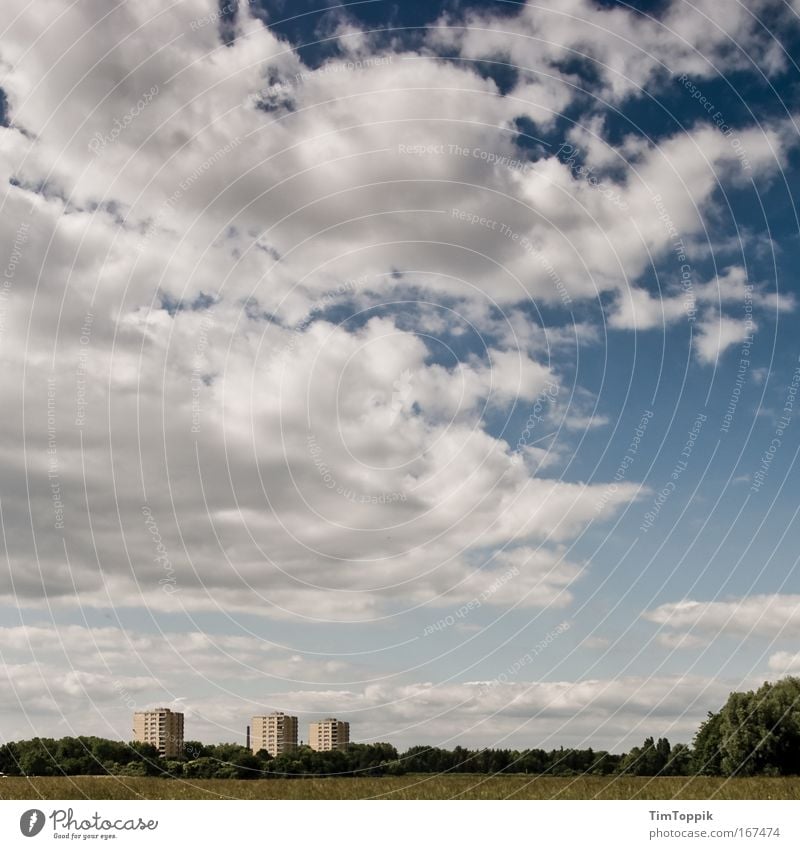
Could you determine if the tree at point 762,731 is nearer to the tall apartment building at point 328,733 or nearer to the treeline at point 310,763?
the treeline at point 310,763

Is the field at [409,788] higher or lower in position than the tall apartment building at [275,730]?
lower

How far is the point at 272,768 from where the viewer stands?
35531mm

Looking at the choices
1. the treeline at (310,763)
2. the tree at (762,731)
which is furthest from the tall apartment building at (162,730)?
the tree at (762,731)

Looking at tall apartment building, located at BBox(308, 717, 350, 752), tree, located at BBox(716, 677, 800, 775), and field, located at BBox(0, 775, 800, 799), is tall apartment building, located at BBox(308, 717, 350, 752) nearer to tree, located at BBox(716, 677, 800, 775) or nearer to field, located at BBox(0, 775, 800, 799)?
field, located at BBox(0, 775, 800, 799)

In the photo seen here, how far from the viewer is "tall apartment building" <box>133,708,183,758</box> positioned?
40.3 meters

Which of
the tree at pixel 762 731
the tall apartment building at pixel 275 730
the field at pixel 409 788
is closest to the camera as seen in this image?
the field at pixel 409 788

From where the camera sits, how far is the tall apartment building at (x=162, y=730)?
40312 millimetres

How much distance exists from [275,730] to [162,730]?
539cm

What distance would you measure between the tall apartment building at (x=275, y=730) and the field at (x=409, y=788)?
370 inches

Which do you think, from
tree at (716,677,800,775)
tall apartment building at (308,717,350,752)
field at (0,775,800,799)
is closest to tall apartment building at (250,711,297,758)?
tall apartment building at (308,717,350,752)

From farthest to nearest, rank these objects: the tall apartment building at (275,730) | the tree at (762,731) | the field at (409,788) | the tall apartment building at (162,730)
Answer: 1. the tree at (762,731)
2. the tall apartment building at (275,730)
3. the tall apartment building at (162,730)
4. the field at (409,788)
